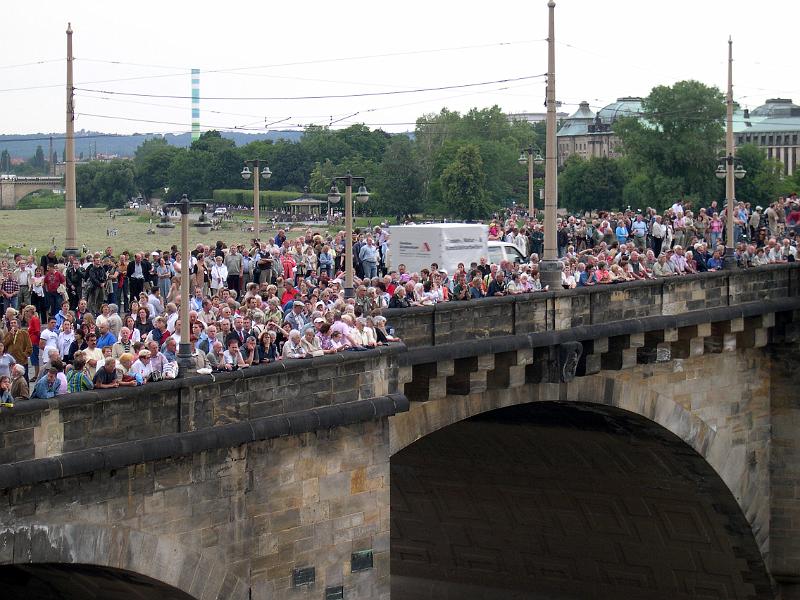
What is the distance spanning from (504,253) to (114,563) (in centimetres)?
1906

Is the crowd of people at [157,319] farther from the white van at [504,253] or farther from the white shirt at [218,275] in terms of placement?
the white van at [504,253]

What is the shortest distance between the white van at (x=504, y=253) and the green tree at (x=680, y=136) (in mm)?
66884

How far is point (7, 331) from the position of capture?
22.7m

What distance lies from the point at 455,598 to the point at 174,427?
25.0 m

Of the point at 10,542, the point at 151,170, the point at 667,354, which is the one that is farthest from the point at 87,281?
the point at 151,170

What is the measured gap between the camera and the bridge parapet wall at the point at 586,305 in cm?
2784

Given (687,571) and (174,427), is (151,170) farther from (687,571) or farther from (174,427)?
(174,427)

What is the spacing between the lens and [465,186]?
8294 cm

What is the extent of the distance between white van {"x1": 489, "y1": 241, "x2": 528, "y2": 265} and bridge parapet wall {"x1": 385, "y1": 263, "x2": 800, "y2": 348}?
4.33m

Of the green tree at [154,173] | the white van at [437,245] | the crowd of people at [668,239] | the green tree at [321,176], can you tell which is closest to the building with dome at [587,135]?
the green tree at [321,176]

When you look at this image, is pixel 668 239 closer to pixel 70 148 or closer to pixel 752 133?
pixel 70 148

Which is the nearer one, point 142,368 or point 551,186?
point 142,368

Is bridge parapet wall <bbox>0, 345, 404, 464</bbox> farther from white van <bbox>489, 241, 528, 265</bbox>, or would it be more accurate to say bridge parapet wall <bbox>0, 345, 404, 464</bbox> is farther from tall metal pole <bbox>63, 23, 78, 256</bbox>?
white van <bbox>489, 241, 528, 265</bbox>

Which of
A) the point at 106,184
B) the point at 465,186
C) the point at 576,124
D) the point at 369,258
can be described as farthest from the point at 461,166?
the point at 576,124
